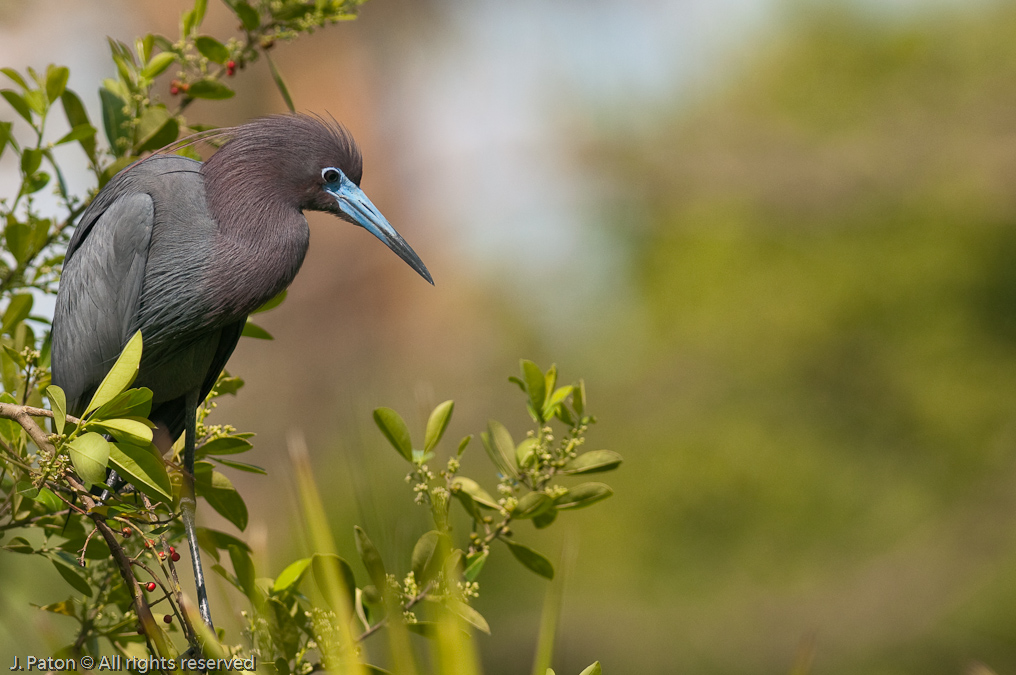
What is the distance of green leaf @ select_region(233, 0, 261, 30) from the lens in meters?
1.79

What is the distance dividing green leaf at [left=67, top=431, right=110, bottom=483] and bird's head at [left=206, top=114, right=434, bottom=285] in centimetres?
86

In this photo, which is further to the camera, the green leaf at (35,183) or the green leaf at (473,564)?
the green leaf at (35,183)

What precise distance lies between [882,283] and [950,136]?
1344mm

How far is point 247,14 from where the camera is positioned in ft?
5.89

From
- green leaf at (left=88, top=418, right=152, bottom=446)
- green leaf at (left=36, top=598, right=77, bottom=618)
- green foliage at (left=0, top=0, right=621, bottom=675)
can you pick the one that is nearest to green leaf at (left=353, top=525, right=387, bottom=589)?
green foliage at (left=0, top=0, right=621, bottom=675)

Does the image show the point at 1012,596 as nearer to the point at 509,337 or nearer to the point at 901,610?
the point at 901,610

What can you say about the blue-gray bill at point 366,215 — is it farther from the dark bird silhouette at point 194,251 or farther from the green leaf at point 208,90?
the green leaf at point 208,90

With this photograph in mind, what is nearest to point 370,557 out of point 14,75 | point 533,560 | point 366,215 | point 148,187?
point 533,560

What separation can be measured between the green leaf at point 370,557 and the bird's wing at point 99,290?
2.49 feet

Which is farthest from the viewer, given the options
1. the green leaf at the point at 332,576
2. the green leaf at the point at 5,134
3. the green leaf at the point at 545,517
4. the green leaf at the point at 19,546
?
the green leaf at the point at 5,134

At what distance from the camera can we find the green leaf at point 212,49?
1757 mm

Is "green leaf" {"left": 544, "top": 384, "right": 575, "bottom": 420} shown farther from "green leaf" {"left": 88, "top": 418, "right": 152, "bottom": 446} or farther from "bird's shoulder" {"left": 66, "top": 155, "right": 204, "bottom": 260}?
"bird's shoulder" {"left": 66, "top": 155, "right": 204, "bottom": 260}

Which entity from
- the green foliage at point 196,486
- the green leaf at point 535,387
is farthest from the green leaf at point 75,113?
Answer: the green leaf at point 535,387

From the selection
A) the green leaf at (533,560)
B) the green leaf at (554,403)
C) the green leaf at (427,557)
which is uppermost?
the green leaf at (554,403)
